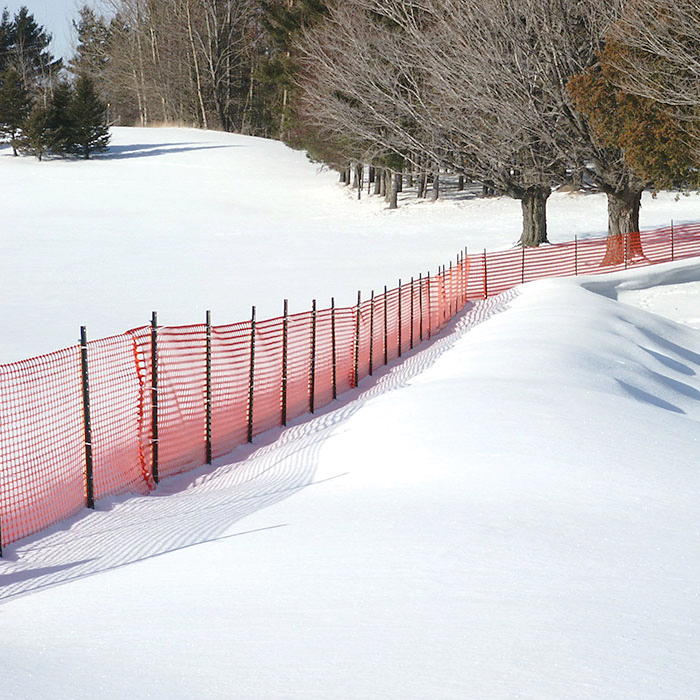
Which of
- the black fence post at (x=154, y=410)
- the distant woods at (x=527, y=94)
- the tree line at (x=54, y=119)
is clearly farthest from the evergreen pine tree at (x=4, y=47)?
the black fence post at (x=154, y=410)

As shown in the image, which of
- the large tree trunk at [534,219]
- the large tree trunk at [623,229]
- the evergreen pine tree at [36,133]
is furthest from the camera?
the evergreen pine tree at [36,133]

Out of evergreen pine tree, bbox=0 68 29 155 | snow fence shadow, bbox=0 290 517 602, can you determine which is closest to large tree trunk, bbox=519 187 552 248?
snow fence shadow, bbox=0 290 517 602

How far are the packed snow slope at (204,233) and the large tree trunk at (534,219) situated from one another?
301 cm

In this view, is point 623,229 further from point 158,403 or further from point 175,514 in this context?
point 175,514

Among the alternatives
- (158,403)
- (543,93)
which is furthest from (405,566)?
(543,93)

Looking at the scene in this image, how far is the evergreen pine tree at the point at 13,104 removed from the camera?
59.3 metres

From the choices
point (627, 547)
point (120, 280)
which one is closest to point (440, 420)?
point (627, 547)

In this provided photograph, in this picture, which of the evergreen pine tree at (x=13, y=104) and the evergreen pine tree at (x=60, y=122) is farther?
the evergreen pine tree at (x=13, y=104)

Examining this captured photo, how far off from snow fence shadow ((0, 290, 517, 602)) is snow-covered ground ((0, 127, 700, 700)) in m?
0.04

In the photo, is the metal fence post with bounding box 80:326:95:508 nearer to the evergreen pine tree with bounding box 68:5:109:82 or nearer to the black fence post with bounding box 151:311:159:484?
the black fence post with bounding box 151:311:159:484

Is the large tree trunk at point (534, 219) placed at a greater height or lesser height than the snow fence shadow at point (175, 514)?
greater

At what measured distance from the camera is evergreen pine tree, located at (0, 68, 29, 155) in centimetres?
5934

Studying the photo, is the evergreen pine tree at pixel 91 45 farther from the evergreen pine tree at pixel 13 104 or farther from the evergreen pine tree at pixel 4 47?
the evergreen pine tree at pixel 13 104

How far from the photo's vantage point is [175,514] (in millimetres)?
8688
